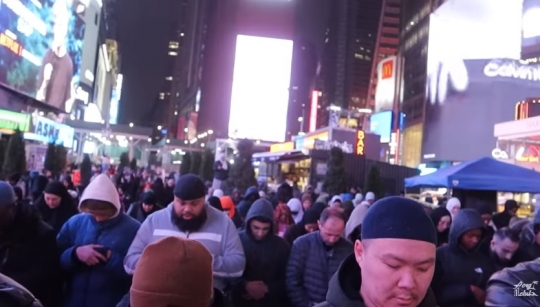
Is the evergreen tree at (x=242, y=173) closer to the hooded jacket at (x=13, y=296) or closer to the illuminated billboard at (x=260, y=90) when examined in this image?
the hooded jacket at (x=13, y=296)

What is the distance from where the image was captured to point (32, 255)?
4.70 meters

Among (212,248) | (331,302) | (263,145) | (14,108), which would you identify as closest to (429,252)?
(331,302)

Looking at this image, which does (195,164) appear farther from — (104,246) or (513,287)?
(513,287)

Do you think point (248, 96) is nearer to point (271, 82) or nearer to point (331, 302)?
point (271, 82)

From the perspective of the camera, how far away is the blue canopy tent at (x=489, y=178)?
11.2 meters

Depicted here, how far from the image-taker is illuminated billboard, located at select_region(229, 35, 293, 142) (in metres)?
84.3

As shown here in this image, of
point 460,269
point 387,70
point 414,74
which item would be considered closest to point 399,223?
point 460,269

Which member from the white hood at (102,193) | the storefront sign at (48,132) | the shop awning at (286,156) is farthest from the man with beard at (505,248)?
the storefront sign at (48,132)

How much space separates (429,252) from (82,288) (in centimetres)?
337

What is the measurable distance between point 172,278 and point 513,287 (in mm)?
1359

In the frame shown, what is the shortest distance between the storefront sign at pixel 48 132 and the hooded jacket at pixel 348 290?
34.8 metres

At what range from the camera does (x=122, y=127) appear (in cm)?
6550

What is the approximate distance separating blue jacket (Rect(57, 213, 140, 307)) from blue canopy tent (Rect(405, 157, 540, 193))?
7786mm

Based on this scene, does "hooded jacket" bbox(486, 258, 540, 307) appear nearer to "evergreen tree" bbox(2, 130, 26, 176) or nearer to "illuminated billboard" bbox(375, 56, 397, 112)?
"evergreen tree" bbox(2, 130, 26, 176)
